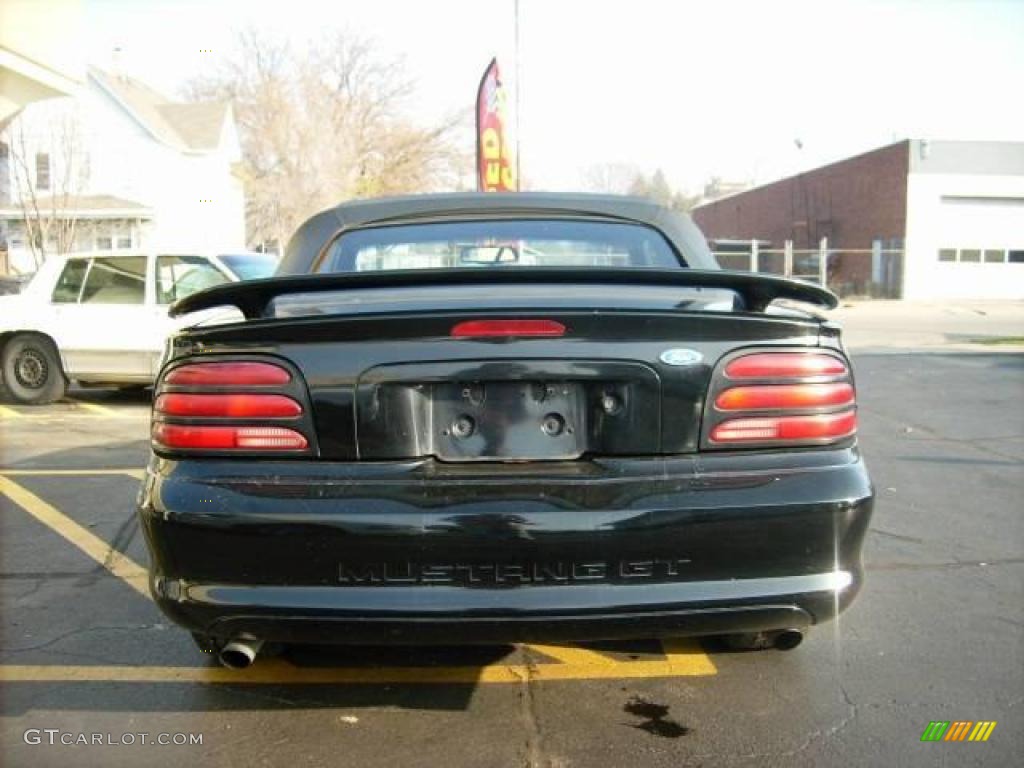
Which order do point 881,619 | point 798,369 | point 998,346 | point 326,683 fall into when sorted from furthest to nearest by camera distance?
point 998,346, point 881,619, point 326,683, point 798,369

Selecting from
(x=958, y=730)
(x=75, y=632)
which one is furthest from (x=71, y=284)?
(x=958, y=730)

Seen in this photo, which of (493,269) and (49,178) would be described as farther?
(49,178)

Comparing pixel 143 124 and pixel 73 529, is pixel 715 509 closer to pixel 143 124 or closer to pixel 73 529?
pixel 73 529

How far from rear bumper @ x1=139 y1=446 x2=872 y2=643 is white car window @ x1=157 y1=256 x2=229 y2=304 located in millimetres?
7414

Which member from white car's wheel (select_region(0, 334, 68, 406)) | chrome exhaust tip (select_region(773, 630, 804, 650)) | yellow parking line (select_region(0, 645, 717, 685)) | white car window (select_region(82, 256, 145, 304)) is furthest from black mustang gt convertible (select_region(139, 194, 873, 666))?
white car's wheel (select_region(0, 334, 68, 406))

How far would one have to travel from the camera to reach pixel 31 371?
9453 mm

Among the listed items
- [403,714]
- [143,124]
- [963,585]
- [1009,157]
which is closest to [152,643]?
[403,714]

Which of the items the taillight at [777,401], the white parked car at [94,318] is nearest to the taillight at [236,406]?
the taillight at [777,401]

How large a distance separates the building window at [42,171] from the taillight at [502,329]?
24393 millimetres

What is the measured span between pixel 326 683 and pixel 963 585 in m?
2.83

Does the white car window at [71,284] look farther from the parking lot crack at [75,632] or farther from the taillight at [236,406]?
the taillight at [236,406]

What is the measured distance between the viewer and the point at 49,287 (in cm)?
941

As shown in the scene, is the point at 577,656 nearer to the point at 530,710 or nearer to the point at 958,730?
the point at 530,710

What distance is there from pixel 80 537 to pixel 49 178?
21681mm
